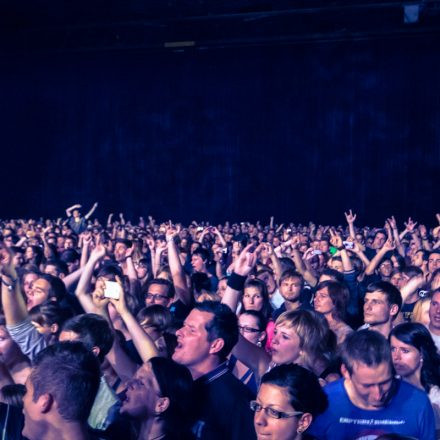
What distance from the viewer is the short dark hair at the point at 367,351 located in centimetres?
349

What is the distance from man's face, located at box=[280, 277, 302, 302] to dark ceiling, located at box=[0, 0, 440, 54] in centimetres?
1364

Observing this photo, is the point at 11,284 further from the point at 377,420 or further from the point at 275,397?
the point at 377,420

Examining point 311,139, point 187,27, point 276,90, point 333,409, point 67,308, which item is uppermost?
point 187,27

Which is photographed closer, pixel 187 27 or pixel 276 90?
pixel 187 27

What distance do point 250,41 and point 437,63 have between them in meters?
5.21

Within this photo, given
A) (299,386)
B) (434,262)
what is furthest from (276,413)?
(434,262)

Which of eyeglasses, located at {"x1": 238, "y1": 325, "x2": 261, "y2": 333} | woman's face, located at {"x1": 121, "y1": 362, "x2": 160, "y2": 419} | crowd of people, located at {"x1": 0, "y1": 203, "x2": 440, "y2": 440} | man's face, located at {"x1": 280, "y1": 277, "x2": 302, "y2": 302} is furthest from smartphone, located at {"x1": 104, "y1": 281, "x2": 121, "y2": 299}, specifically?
man's face, located at {"x1": 280, "y1": 277, "x2": 302, "y2": 302}

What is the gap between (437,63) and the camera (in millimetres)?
21719

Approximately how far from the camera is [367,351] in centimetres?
351

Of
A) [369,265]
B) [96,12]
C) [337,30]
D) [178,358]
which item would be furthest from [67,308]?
[337,30]

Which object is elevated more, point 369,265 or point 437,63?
point 437,63

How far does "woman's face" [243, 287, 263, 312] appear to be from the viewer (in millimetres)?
5801

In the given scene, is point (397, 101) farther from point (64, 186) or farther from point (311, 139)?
point (64, 186)

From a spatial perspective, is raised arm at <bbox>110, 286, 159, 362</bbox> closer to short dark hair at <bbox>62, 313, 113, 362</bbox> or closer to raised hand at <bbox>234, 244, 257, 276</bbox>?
short dark hair at <bbox>62, 313, 113, 362</bbox>
